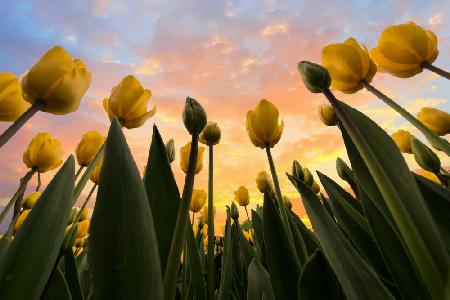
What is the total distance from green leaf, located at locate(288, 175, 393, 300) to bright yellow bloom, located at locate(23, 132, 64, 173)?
126 centimetres

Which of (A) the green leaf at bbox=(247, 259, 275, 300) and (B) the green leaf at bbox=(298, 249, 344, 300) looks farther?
(A) the green leaf at bbox=(247, 259, 275, 300)

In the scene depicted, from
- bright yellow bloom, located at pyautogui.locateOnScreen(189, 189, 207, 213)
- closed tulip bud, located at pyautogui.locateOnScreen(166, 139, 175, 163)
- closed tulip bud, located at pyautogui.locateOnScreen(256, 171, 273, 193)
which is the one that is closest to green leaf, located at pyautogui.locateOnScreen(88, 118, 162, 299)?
closed tulip bud, located at pyautogui.locateOnScreen(166, 139, 175, 163)

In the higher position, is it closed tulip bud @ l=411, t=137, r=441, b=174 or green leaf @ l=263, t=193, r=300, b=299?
closed tulip bud @ l=411, t=137, r=441, b=174

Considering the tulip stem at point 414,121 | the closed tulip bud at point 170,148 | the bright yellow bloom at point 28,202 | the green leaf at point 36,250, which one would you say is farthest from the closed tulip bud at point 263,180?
the bright yellow bloom at point 28,202

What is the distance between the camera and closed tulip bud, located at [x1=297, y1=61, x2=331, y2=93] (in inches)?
25.7

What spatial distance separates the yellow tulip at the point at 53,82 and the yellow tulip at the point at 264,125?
589 mm

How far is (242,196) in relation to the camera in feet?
8.17

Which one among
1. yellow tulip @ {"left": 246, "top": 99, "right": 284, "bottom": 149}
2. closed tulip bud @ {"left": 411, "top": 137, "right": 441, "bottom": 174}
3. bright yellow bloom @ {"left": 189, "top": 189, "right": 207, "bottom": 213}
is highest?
bright yellow bloom @ {"left": 189, "top": 189, "right": 207, "bottom": 213}

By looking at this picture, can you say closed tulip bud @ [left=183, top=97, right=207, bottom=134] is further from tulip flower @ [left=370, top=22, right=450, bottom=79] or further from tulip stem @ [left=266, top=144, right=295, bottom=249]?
tulip flower @ [left=370, top=22, right=450, bottom=79]

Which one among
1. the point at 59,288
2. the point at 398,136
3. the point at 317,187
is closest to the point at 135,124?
the point at 59,288

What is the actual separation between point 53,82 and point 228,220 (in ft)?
2.04

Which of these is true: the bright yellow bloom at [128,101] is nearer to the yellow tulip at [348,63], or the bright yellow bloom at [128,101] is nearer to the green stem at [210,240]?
the green stem at [210,240]

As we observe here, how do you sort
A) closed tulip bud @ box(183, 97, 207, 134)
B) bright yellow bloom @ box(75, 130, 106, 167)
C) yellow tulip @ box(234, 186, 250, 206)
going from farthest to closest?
yellow tulip @ box(234, 186, 250, 206) → bright yellow bloom @ box(75, 130, 106, 167) → closed tulip bud @ box(183, 97, 207, 134)

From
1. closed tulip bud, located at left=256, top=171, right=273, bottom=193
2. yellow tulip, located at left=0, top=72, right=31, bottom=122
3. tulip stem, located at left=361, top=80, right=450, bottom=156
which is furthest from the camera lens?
closed tulip bud, located at left=256, top=171, right=273, bottom=193
